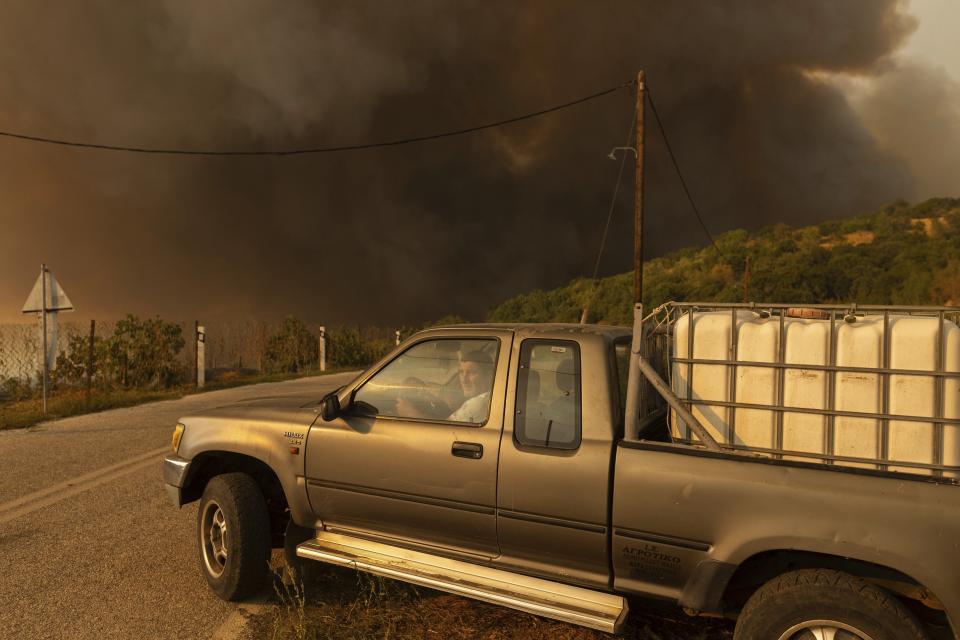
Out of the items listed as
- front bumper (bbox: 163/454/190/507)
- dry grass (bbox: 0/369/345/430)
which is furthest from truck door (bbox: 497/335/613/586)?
dry grass (bbox: 0/369/345/430)

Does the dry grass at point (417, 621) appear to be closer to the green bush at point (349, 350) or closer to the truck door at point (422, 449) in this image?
the truck door at point (422, 449)

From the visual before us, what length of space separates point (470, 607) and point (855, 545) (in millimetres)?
2427

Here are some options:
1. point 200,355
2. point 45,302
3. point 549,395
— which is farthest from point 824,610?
point 200,355

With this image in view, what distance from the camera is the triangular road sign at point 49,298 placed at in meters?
14.1

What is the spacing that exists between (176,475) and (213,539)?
0.55m

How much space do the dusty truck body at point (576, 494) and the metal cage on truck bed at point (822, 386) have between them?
0.07ft

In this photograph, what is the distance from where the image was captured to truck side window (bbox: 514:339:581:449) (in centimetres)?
363

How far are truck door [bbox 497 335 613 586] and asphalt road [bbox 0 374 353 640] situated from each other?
1966mm

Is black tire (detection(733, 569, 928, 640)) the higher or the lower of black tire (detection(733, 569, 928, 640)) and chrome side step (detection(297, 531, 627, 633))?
the higher

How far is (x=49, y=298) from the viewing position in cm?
1422

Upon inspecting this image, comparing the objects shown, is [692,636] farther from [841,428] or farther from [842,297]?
[842,297]

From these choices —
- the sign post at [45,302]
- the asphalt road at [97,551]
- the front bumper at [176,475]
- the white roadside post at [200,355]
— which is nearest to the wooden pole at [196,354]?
the white roadside post at [200,355]

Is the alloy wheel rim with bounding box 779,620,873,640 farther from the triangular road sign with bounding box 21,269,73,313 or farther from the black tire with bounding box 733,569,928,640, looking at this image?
the triangular road sign with bounding box 21,269,73,313

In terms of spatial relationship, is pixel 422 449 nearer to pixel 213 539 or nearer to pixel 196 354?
pixel 213 539
